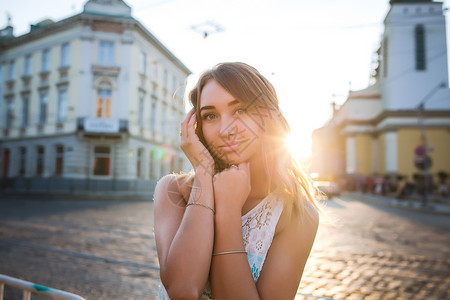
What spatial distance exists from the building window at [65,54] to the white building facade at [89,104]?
0.07 meters

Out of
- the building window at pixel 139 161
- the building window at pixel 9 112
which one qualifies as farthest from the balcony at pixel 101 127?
the building window at pixel 9 112

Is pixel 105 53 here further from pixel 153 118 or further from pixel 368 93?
pixel 368 93

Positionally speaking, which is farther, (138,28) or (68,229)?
(138,28)

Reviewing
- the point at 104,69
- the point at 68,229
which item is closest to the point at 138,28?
the point at 104,69

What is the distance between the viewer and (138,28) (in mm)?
23062

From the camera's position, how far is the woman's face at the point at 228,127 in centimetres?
124

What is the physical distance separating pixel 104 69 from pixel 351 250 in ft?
70.0

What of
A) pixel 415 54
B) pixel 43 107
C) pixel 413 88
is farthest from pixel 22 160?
pixel 415 54

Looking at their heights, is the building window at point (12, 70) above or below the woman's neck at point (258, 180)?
above

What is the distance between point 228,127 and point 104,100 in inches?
932

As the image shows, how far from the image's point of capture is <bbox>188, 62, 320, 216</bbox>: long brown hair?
1.25 metres

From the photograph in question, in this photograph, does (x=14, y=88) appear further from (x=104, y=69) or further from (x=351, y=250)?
(x=351, y=250)

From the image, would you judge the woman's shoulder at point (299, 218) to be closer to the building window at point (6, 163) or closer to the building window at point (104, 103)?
the building window at point (104, 103)

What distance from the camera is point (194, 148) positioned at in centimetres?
126
